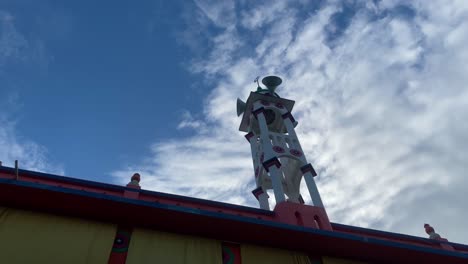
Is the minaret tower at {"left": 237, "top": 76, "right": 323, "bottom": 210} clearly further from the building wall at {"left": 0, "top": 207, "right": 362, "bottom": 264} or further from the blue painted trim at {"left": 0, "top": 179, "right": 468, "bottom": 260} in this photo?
the building wall at {"left": 0, "top": 207, "right": 362, "bottom": 264}

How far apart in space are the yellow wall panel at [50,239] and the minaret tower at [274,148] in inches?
214

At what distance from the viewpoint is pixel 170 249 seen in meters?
7.06

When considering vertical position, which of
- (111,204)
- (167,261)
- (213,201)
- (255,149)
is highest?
(255,149)

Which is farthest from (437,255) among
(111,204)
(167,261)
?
(111,204)

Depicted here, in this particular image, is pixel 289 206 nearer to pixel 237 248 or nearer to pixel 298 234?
pixel 298 234

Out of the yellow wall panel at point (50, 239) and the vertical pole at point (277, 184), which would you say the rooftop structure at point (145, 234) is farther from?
the vertical pole at point (277, 184)

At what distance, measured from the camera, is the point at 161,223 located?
7371mm

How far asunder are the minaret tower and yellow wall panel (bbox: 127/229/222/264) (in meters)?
3.69

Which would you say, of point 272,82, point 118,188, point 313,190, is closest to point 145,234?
point 118,188

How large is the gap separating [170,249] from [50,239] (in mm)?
2294

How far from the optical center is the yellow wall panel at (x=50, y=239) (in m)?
6.21

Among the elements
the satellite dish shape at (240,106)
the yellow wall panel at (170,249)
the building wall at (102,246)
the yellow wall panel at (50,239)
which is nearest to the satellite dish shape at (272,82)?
the satellite dish shape at (240,106)

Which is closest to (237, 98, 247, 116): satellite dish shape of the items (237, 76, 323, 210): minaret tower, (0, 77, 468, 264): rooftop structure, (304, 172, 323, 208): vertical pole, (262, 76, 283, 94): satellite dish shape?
(237, 76, 323, 210): minaret tower

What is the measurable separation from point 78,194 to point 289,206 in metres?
5.60
